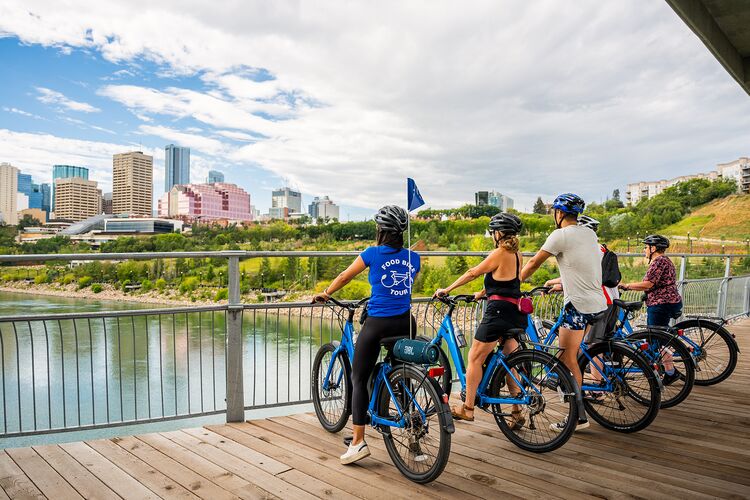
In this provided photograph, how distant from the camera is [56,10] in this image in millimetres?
155625

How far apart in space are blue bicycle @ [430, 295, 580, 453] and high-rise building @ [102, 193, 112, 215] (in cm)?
12518

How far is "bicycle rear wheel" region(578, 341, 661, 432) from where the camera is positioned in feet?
12.0

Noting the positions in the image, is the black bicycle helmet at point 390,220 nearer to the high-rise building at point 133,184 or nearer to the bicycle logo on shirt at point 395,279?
the bicycle logo on shirt at point 395,279

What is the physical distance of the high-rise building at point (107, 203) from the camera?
116838mm

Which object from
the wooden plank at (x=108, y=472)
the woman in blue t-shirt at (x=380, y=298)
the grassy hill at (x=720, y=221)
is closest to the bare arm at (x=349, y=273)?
the woman in blue t-shirt at (x=380, y=298)

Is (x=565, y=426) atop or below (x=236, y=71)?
below

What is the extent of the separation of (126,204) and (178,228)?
3306 cm

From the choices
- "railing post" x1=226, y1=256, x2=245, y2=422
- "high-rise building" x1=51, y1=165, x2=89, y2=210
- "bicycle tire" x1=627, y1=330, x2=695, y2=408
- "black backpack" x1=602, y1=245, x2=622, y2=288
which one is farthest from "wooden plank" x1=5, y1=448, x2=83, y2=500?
"high-rise building" x1=51, y1=165, x2=89, y2=210

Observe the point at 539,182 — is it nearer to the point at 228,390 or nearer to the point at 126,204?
the point at 126,204

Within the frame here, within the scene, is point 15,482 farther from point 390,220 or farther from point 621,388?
point 621,388

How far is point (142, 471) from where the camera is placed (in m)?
3.08

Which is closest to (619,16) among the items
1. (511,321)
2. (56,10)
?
(56,10)

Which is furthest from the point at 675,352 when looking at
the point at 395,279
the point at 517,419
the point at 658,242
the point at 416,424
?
the point at 395,279

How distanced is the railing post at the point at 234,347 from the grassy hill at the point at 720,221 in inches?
3703
